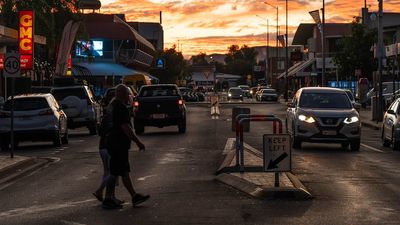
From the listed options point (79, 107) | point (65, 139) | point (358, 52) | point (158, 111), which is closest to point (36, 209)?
point (65, 139)

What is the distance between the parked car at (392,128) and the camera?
22.2 meters

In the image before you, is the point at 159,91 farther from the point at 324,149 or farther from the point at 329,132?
the point at 329,132

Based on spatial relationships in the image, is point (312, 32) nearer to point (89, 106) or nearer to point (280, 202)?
point (89, 106)

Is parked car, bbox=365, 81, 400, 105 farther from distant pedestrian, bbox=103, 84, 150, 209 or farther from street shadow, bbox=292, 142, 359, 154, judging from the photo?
distant pedestrian, bbox=103, 84, 150, 209

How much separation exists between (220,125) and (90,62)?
147 feet

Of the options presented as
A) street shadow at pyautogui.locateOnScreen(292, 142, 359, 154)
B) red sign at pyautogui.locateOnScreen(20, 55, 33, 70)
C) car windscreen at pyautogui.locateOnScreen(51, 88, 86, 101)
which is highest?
red sign at pyautogui.locateOnScreen(20, 55, 33, 70)

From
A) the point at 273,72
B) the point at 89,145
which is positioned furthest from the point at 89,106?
the point at 273,72

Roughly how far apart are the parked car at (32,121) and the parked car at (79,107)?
5.17 metres

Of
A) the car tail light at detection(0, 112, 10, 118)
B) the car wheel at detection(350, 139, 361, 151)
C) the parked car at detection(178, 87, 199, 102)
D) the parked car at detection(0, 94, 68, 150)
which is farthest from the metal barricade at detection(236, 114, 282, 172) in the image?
the parked car at detection(178, 87, 199, 102)

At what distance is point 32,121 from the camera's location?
2377 centimetres

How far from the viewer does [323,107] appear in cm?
2275

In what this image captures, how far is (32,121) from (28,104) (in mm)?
750

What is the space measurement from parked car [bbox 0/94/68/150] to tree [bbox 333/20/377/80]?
128ft

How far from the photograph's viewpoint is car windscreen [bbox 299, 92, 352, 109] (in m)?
22.8
